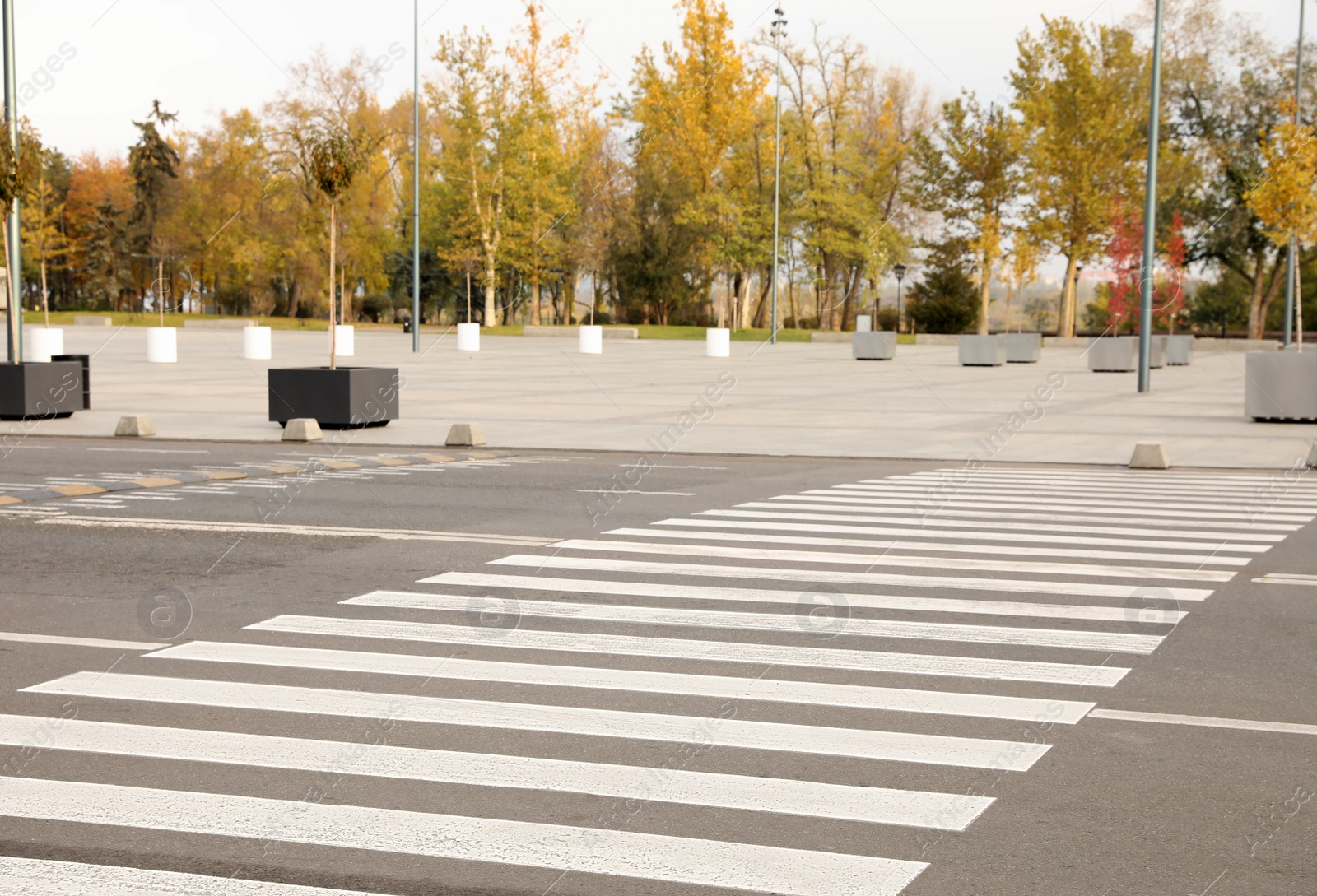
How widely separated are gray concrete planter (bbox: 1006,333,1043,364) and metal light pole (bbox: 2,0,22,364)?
31.2m

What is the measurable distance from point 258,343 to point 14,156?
62.4ft

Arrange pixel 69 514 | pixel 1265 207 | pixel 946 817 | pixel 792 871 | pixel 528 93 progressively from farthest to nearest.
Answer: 1. pixel 528 93
2. pixel 1265 207
3. pixel 69 514
4. pixel 946 817
5. pixel 792 871

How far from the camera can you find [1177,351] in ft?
146

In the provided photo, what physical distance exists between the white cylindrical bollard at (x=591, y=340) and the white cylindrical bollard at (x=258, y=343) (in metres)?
9.83

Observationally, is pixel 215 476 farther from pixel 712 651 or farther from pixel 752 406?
pixel 752 406

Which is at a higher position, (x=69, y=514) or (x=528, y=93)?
(x=528, y=93)

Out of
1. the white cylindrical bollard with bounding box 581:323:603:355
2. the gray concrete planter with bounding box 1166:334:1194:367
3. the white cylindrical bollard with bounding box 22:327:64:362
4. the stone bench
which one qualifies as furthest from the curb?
the stone bench

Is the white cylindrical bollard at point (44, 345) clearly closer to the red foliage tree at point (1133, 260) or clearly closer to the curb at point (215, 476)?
the curb at point (215, 476)

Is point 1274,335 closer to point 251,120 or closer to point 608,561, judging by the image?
point 251,120

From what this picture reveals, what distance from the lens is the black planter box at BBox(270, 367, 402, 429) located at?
20094mm

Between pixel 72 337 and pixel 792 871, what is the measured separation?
2169 inches

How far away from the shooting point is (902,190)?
7169 centimetres

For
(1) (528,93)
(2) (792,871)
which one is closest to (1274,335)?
(1) (528,93)

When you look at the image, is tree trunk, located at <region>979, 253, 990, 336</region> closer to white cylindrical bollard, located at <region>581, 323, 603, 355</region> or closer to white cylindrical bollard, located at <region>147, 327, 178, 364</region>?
white cylindrical bollard, located at <region>581, 323, 603, 355</region>
